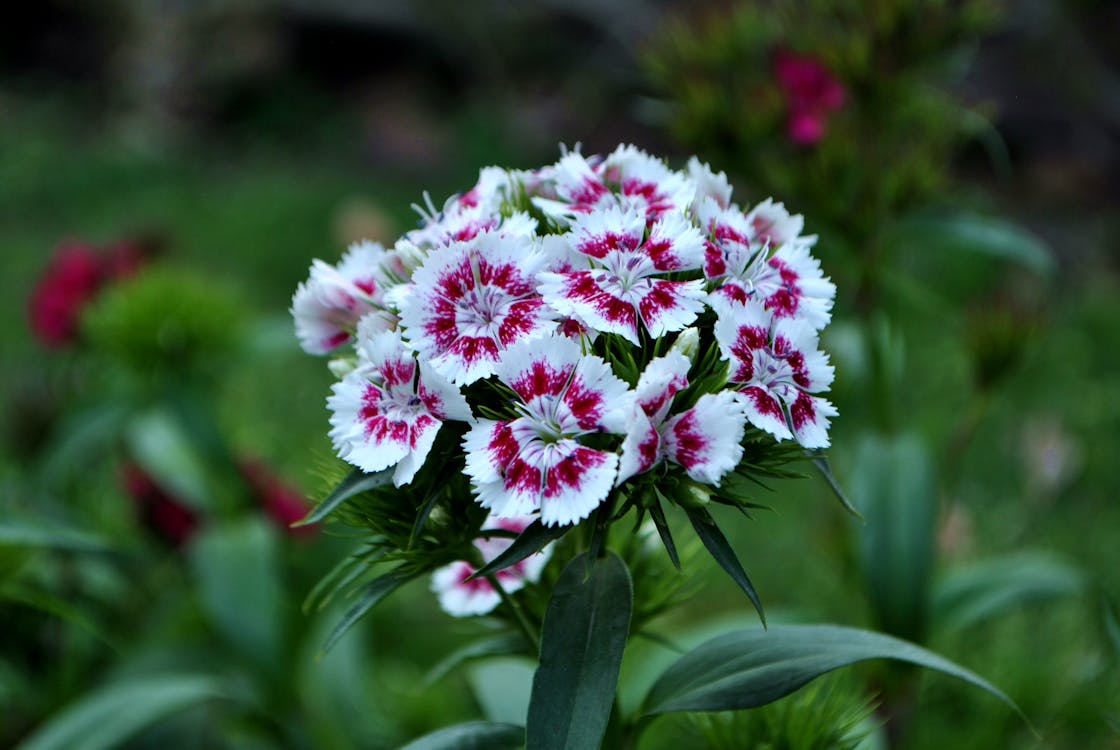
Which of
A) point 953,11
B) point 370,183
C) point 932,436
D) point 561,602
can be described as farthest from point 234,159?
point 561,602

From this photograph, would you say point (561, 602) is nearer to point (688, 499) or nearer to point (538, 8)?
point (688, 499)

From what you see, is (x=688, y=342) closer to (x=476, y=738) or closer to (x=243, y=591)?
(x=476, y=738)

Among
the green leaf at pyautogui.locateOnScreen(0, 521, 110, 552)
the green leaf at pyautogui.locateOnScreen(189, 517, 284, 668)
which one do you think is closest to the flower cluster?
the green leaf at pyautogui.locateOnScreen(0, 521, 110, 552)

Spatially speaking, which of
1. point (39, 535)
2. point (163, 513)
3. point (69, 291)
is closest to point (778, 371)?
point (39, 535)

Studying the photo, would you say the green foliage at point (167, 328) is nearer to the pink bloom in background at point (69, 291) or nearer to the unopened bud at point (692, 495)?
the pink bloom in background at point (69, 291)

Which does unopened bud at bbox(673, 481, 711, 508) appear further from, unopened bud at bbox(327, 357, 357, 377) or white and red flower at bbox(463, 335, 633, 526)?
unopened bud at bbox(327, 357, 357, 377)

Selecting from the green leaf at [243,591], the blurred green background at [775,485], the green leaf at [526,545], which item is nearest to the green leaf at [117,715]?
the blurred green background at [775,485]
